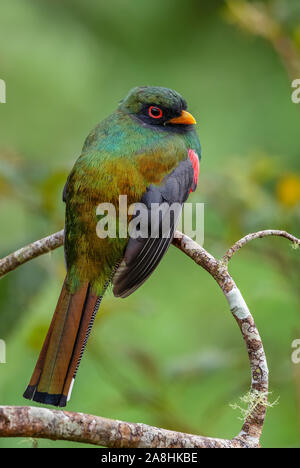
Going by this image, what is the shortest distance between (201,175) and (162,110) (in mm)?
665

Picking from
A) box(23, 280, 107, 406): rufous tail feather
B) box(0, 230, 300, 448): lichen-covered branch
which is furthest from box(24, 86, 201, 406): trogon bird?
box(0, 230, 300, 448): lichen-covered branch

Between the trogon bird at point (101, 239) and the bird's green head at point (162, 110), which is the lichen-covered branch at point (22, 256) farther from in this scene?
the bird's green head at point (162, 110)

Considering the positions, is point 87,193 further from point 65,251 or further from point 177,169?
point 177,169

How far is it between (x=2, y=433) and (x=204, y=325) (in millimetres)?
3915

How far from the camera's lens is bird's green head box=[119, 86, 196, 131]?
10.7ft

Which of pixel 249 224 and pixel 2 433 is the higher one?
pixel 249 224

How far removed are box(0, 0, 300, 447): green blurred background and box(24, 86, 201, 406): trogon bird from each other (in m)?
0.24

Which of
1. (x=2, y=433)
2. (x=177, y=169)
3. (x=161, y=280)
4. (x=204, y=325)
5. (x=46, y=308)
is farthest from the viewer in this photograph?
(x=161, y=280)

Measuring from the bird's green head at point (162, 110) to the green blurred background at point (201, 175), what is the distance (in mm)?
343

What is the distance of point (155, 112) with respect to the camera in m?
3.26

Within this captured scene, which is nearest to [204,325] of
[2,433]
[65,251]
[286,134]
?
[286,134]

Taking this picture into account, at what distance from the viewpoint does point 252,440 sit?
205 centimetres

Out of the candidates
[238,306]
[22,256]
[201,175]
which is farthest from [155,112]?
[238,306]

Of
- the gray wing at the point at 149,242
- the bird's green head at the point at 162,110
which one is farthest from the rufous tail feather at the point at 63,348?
the bird's green head at the point at 162,110
